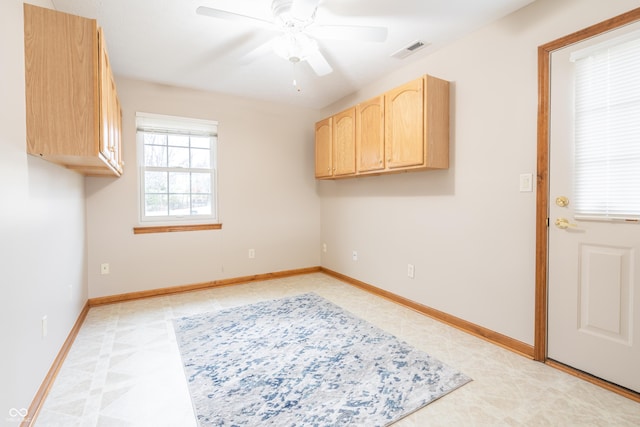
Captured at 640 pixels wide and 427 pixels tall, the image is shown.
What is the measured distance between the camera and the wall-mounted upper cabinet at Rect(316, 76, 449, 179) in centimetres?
266

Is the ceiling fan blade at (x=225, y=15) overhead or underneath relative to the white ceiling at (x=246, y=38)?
underneath

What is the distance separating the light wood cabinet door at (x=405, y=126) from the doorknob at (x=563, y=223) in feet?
3.46

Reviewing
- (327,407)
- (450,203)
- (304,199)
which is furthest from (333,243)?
(327,407)

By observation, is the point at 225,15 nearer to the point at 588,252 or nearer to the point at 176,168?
the point at 176,168

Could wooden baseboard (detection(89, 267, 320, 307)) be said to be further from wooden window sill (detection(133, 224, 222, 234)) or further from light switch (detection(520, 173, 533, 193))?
light switch (detection(520, 173, 533, 193))

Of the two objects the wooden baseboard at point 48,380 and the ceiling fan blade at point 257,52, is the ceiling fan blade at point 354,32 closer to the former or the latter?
the ceiling fan blade at point 257,52

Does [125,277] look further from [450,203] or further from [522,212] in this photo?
[522,212]

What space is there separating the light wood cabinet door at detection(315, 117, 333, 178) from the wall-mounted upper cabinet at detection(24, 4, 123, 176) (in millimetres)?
2580

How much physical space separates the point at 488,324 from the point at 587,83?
183cm

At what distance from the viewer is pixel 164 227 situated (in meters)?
3.71

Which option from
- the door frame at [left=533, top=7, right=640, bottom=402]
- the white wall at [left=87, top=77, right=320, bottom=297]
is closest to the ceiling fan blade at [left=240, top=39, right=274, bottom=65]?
the white wall at [left=87, top=77, right=320, bottom=297]

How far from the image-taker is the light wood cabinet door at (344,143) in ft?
11.6

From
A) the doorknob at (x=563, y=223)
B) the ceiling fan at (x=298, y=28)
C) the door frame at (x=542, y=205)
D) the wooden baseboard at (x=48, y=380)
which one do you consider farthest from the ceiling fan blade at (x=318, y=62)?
the wooden baseboard at (x=48, y=380)

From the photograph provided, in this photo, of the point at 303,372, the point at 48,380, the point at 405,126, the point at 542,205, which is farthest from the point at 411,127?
the point at 48,380
